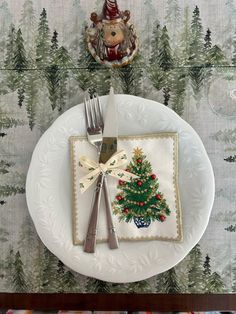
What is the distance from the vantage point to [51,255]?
0.75 metres

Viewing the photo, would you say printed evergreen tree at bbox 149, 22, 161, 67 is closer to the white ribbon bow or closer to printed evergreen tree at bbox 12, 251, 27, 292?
the white ribbon bow

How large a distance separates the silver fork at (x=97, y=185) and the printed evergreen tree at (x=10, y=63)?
151 mm

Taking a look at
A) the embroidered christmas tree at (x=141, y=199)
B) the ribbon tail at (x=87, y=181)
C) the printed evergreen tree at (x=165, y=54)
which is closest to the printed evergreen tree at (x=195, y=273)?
the embroidered christmas tree at (x=141, y=199)

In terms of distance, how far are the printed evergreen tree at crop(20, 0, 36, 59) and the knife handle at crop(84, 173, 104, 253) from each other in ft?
0.88

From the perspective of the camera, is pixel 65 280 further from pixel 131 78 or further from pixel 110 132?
pixel 131 78

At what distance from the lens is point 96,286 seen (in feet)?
2.45

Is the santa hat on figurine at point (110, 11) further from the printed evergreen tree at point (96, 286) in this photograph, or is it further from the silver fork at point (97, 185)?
the printed evergreen tree at point (96, 286)

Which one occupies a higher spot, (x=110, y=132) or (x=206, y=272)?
(x=110, y=132)

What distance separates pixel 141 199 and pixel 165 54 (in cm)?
27

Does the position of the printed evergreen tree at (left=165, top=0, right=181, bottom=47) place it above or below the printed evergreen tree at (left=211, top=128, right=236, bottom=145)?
above

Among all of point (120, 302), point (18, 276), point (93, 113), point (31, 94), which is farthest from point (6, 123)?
point (120, 302)

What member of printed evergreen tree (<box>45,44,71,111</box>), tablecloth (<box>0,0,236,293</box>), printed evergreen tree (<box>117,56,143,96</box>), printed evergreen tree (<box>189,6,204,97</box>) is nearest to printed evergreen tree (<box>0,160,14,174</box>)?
tablecloth (<box>0,0,236,293</box>)

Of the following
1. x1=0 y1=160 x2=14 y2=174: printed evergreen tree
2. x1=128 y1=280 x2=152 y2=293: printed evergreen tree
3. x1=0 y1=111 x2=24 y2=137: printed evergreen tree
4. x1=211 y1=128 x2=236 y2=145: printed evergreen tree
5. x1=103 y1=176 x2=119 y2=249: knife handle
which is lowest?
x1=128 y1=280 x2=152 y2=293: printed evergreen tree

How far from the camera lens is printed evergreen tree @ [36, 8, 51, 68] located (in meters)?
0.78
